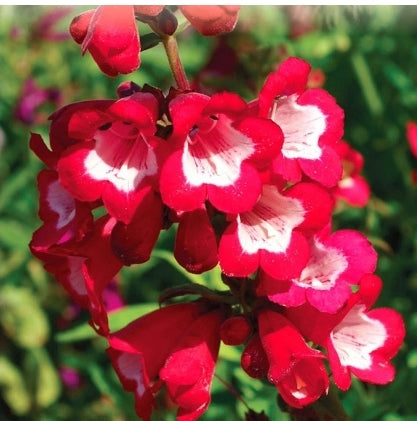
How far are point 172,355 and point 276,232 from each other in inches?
9.3

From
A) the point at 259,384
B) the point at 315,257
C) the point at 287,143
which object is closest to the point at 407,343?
the point at 259,384

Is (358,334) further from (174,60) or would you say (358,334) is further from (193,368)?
(174,60)

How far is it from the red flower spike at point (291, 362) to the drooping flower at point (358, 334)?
31mm

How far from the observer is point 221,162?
1188mm

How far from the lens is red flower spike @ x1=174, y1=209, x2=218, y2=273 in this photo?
1.18 m

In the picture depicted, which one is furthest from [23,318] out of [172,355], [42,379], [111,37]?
[111,37]

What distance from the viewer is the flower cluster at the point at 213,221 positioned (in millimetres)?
1130

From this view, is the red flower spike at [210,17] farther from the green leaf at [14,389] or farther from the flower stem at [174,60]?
the green leaf at [14,389]

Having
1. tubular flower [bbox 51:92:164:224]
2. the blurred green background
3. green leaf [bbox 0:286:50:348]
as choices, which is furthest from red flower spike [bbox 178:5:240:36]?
green leaf [bbox 0:286:50:348]

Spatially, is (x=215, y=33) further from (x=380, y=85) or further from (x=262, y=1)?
(x=380, y=85)

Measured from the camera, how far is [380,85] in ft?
10.0

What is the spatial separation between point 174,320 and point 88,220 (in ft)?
0.77

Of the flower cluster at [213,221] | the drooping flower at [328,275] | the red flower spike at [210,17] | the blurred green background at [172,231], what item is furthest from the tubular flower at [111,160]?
the blurred green background at [172,231]

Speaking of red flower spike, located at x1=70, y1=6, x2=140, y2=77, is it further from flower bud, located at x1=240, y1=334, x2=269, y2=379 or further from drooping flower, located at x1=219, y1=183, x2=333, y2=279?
flower bud, located at x1=240, y1=334, x2=269, y2=379
